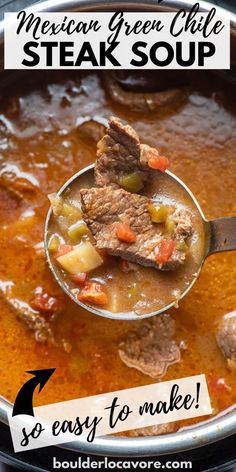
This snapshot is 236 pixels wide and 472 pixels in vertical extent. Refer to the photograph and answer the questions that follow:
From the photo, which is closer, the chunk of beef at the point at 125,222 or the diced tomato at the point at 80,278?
the chunk of beef at the point at 125,222

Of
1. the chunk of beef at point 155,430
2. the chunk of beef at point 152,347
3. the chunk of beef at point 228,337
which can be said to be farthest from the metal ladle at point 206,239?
the chunk of beef at point 155,430

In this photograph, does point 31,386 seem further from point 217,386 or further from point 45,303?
point 217,386

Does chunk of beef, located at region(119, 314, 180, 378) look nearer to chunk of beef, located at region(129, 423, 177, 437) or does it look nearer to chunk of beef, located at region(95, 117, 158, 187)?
chunk of beef, located at region(129, 423, 177, 437)

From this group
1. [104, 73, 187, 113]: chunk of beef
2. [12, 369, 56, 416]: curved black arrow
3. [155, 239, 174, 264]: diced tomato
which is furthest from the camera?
[104, 73, 187, 113]: chunk of beef

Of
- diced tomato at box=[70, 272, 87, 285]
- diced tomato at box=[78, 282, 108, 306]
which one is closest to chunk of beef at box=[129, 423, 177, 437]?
diced tomato at box=[78, 282, 108, 306]

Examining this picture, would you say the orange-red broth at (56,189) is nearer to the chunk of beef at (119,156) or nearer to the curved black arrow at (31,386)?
the curved black arrow at (31,386)

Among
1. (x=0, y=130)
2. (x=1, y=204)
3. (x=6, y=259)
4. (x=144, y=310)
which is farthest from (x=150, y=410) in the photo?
(x=0, y=130)

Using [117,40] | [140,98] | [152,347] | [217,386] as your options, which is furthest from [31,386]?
[117,40]
